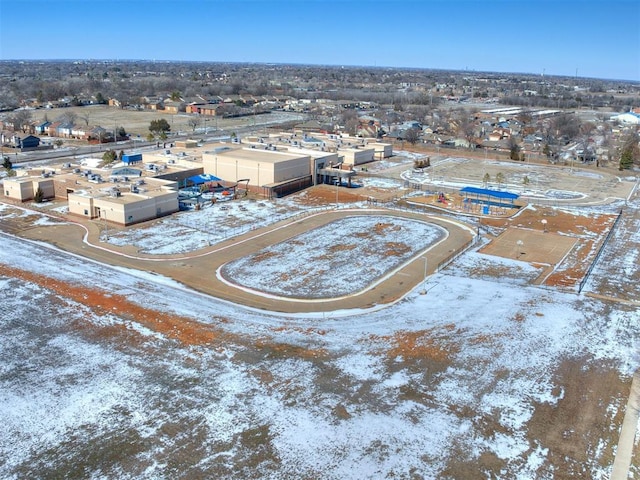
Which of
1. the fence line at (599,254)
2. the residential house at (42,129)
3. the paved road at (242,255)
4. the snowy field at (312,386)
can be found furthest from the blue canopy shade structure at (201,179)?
the residential house at (42,129)

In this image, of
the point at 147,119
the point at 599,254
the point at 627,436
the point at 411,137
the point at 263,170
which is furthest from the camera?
the point at 147,119

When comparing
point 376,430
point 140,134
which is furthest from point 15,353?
point 140,134

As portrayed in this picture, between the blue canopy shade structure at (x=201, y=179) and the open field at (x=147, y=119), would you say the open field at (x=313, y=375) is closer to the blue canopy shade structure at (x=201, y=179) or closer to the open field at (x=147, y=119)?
the blue canopy shade structure at (x=201, y=179)

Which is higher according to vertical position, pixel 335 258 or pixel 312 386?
pixel 335 258

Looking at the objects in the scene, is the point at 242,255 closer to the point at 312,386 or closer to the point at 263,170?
the point at 312,386

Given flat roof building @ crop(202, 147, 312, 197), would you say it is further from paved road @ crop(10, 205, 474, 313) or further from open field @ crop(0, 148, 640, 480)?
open field @ crop(0, 148, 640, 480)

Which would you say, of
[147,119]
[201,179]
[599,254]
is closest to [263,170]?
[201,179]
